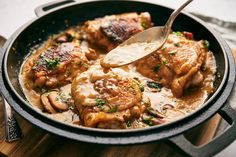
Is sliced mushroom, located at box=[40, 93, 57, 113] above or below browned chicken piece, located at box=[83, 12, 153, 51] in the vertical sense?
below

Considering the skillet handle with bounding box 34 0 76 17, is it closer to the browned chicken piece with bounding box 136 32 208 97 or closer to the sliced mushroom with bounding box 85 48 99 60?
the sliced mushroom with bounding box 85 48 99 60

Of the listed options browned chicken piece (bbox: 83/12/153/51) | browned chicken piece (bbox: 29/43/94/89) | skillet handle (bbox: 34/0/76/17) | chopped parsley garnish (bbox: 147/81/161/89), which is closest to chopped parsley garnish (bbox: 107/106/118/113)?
chopped parsley garnish (bbox: 147/81/161/89)

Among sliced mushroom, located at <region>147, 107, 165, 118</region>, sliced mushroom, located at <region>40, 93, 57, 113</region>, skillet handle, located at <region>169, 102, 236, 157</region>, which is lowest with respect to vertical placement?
sliced mushroom, located at <region>40, 93, 57, 113</region>

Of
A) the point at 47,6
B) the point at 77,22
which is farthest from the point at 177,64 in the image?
the point at 47,6

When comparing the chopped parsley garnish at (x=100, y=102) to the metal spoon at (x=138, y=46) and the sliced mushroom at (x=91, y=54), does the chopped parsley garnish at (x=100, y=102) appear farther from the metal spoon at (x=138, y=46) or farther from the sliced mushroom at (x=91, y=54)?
the sliced mushroom at (x=91, y=54)

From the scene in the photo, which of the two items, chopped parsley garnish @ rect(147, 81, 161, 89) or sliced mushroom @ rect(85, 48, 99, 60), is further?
sliced mushroom @ rect(85, 48, 99, 60)

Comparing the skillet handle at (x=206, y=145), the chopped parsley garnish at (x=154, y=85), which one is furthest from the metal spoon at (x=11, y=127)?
the skillet handle at (x=206, y=145)
